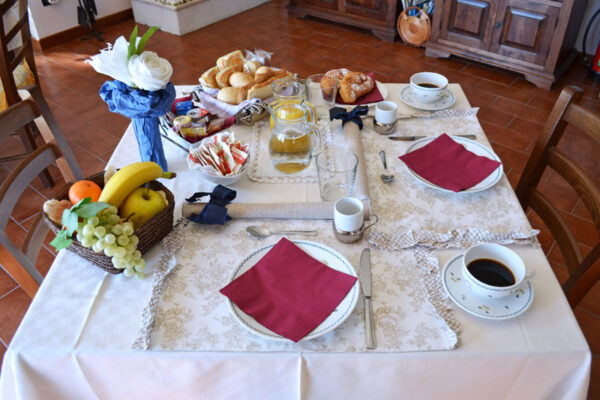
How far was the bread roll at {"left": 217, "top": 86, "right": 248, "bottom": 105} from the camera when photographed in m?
1.55

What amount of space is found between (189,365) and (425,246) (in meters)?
0.55

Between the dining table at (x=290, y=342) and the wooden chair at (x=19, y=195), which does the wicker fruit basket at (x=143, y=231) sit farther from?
the wooden chair at (x=19, y=195)

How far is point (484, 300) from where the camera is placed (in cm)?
95

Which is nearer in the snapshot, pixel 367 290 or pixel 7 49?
pixel 367 290

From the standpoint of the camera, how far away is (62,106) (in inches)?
124

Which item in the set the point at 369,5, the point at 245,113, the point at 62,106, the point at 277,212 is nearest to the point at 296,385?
the point at 277,212

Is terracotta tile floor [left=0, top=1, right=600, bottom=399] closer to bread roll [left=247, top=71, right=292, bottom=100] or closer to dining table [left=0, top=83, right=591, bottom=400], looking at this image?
dining table [left=0, top=83, right=591, bottom=400]

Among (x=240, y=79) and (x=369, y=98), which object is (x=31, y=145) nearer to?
(x=240, y=79)

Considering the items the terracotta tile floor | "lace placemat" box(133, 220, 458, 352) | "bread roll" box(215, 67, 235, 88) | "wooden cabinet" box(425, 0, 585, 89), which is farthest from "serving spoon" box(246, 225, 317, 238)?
"wooden cabinet" box(425, 0, 585, 89)

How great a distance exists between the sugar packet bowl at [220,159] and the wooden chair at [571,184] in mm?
829

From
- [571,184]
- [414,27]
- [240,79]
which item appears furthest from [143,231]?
[414,27]

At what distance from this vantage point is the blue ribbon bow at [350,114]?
1469mm

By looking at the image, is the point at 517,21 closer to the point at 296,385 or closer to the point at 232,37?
the point at 232,37

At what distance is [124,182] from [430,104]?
99 cm
